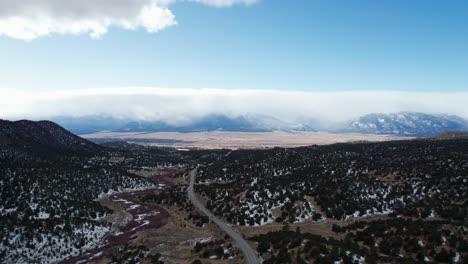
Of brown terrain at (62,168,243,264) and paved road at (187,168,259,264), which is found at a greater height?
paved road at (187,168,259,264)

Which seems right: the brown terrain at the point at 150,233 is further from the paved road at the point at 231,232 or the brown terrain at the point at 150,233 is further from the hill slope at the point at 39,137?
the hill slope at the point at 39,137

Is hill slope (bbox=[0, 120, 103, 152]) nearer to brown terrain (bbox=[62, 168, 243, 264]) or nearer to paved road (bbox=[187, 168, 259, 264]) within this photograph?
brown terrain (bbox=[62, 168, 243, 264])

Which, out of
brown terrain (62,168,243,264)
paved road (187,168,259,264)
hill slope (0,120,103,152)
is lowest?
brown terrain (62,168,243,264)

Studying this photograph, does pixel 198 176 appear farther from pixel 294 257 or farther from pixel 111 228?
pixel 294 257

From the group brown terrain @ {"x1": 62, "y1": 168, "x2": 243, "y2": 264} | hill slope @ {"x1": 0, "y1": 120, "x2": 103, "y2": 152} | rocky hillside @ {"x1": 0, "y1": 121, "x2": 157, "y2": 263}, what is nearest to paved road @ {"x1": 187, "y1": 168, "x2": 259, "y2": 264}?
brown terrain @ {"x1": 62, "y1": 168, "x2": 243, "y2": 264}

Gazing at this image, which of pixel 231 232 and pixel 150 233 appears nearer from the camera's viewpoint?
pixel 231 232

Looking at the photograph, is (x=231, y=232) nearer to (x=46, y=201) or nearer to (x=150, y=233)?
(x=150, y=233)

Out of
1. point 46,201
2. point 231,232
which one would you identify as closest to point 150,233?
point 231,232

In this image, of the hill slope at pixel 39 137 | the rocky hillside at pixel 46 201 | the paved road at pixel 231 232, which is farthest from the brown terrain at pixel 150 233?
the hill slope at pixel 39 137

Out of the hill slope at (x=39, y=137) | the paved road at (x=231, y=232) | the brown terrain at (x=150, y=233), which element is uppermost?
the hill slope at (x=39, y=137)

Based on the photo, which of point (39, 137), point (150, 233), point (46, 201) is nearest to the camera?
point (150, 233)

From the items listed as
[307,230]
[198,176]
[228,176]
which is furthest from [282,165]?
[307,230]
